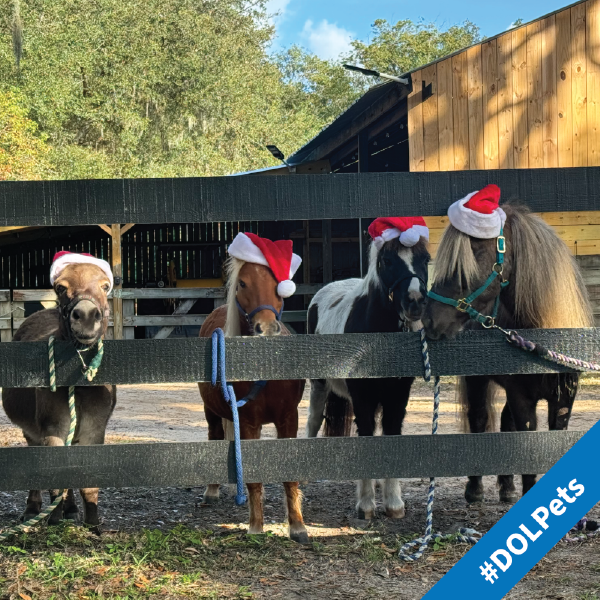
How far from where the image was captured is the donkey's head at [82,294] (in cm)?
308

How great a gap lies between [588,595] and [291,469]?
121cm

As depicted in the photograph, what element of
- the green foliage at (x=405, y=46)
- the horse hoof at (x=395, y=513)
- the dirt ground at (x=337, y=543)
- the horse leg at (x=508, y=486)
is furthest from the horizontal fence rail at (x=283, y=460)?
the green foliage at (x=405, y=46)

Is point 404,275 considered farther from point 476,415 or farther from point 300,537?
point 300,537

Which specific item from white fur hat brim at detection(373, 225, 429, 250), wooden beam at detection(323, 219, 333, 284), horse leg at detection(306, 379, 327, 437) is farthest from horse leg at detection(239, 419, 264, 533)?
wooden beam at detection(323, 219, 333, 284)

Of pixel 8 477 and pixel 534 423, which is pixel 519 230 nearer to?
pixel 534 423

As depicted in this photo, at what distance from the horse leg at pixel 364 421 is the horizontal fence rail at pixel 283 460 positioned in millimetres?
1172

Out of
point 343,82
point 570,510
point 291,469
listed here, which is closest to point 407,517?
point 291,469

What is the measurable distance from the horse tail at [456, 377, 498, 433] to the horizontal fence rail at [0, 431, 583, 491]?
153cm

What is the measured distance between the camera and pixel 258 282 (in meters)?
3.75

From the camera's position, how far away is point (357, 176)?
3.06 meters

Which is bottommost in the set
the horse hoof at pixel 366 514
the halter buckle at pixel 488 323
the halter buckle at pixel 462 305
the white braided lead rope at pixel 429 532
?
the horse hoof at pixel 366 514

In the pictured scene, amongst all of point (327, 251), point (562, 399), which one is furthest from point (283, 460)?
point (327, 251)

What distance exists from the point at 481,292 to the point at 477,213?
36 cm

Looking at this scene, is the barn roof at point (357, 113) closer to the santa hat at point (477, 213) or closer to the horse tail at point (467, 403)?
the horse tail at point (467, 403)
